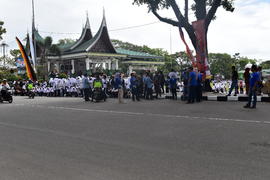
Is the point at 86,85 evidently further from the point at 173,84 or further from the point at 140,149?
the point at 140,149

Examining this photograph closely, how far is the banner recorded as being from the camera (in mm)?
17594

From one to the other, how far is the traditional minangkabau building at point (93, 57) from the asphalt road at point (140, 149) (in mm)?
29257

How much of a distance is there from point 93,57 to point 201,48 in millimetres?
23305

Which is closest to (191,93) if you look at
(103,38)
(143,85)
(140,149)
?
(143,85)

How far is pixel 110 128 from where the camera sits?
8352mm

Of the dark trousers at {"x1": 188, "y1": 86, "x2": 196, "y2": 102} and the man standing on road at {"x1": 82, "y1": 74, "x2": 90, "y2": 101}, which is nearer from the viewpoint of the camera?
the dark trousers at {"x1": 188, "y1": 86, "x2": 196, "y2": 102}

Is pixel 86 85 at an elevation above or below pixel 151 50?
below

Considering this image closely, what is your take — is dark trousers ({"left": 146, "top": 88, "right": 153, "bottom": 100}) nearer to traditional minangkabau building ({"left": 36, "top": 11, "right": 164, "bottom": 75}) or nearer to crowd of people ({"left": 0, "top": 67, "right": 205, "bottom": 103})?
crowd of people ({"left": 0, "top": 67, "right": 205, "bottom": 103})

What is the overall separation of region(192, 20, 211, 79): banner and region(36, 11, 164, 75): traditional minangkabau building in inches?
820

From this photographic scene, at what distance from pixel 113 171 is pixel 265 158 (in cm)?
237

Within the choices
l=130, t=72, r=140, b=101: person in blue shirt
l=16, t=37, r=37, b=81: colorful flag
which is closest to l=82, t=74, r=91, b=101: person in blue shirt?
l=130, t=72, r=140, b=101: person in blue shirt

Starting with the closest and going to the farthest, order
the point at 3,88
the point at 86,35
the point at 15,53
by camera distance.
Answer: the point at 3,88 → the point at 86,35 → the point at 15,53

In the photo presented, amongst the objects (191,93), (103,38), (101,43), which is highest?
(103,38)

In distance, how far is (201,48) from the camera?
1808cm
